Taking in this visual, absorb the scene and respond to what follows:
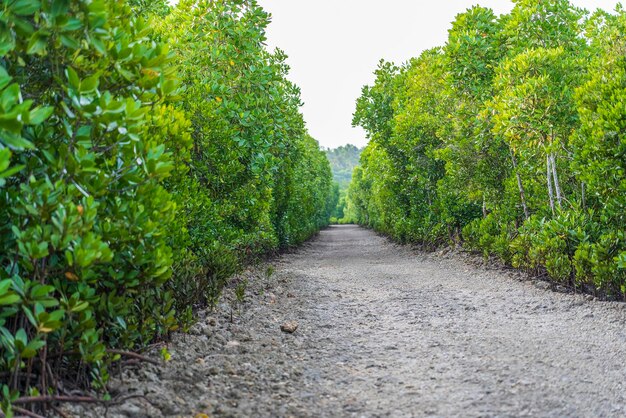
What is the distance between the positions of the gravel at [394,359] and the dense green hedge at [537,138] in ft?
3.14

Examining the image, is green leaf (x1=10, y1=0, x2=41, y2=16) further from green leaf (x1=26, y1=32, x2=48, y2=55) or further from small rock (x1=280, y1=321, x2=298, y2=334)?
small rock (x1=280, y1=321, x2=298, y2=334)

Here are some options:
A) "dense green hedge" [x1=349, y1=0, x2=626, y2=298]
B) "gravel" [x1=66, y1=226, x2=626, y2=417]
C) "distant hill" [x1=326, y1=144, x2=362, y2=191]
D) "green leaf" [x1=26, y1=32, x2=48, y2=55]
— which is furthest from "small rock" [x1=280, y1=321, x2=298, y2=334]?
"distant hill" [x1=326, y1=144, x2=362, y2=191]

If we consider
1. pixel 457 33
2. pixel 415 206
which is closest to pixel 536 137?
pixel 457 33

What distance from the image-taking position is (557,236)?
8.03 metres

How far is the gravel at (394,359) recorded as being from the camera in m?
3.79

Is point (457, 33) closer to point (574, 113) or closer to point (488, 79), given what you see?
point (488, 79)

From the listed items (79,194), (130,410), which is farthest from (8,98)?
(130,410)

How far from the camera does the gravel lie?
379 cm

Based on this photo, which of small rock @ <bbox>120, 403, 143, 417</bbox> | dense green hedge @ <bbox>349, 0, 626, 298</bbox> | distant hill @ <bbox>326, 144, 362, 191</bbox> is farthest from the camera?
distant hill @ <bbox>326, 144, 362, 191</bbox>

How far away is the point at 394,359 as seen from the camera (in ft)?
16.9

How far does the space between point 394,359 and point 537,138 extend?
5.71 metres

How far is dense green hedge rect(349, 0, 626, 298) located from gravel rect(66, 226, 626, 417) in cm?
96

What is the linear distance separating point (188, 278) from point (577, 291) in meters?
6.43

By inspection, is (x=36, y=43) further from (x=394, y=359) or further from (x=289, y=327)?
(x=289, y=327)
